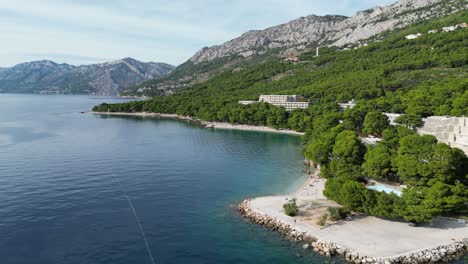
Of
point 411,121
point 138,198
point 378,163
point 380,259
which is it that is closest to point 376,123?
point 411,121

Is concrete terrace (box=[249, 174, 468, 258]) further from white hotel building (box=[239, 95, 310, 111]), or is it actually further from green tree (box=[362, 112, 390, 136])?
white hotel building (box=[239, 95, 310, 111])

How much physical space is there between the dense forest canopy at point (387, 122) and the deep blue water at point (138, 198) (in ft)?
35.1

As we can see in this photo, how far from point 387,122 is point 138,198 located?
7005 centimetres

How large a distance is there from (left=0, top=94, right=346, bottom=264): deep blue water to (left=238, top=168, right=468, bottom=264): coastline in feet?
6.32

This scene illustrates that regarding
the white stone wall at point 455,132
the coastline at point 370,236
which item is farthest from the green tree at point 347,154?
the white stone wall at point 455,132

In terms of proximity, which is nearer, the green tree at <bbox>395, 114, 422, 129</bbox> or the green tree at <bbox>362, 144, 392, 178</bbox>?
the green tree at <bbox>362, 144, 392, 178</bbox>

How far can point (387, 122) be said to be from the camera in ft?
302

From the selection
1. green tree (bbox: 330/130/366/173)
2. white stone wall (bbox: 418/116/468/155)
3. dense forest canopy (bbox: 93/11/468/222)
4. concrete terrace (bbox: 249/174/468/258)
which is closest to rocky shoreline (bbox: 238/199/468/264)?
concrete terrace (bbox: 249/174/468/258)

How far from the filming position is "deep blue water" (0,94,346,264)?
35.0 metres

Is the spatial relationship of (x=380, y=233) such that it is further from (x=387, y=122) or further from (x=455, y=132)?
(x=387, y=122)

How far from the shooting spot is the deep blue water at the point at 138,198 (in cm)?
3503

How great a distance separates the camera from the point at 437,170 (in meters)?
44.7

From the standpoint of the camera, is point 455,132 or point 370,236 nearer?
point 370,236

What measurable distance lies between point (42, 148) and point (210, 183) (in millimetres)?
52305
